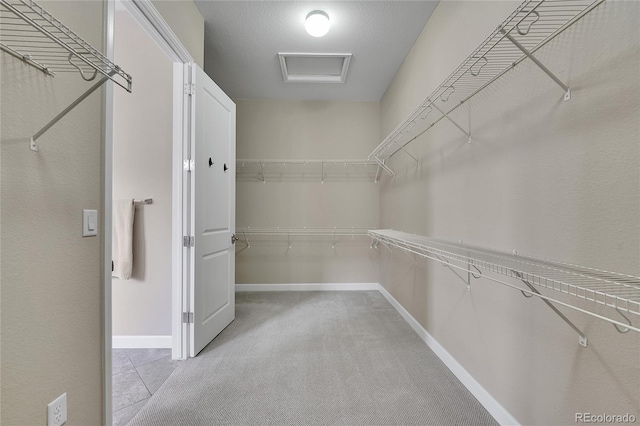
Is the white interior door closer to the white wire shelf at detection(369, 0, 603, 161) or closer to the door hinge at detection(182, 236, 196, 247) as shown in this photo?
the door hinge at detection(182, 236, 196, 247)

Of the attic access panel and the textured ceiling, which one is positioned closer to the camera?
the textured ceiling

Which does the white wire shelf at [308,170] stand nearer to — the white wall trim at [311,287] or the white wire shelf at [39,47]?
the white wall trim at [311,287]

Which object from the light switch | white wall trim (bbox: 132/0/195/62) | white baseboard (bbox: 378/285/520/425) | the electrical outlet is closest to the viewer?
the electrical outlet

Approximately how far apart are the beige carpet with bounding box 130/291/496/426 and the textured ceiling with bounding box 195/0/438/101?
258 cm

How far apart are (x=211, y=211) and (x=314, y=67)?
189 cm

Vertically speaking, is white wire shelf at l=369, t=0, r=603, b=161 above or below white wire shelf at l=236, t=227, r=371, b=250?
above

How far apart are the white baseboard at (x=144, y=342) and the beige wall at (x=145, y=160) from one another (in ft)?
0.13

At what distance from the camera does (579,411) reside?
0.94m

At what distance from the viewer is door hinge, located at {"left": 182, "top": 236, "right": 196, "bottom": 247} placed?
6.24 ft

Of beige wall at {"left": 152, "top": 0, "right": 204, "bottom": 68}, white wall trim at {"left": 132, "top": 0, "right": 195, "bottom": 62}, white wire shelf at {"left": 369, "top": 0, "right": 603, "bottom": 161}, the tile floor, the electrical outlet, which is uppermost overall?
beige wall at {"left": 152, "top": 0, "right": 204, "bottom": 68}

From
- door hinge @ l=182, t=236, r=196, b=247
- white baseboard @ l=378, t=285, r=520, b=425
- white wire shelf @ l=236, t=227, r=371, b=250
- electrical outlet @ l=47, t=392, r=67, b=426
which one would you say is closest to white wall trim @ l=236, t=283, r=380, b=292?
white wire shelf @ l=236, t=227, r=371, b=250

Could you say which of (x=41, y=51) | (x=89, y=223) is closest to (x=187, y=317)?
(x=89, y=223)

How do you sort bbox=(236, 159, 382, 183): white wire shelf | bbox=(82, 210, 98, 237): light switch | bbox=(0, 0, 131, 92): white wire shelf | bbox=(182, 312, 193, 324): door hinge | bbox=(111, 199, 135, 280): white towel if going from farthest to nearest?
bbox=(236, 159, 382, 183): white wire shelf → bbox=(111, 199, 135, 280): white towel → bbox=(182, 312, 193, 324): door hinge → bbox=(82, 210, 98, 237): light switch → bbox=(0, 0, 131, 92): white wire shelf

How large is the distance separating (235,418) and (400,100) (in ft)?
9.58
